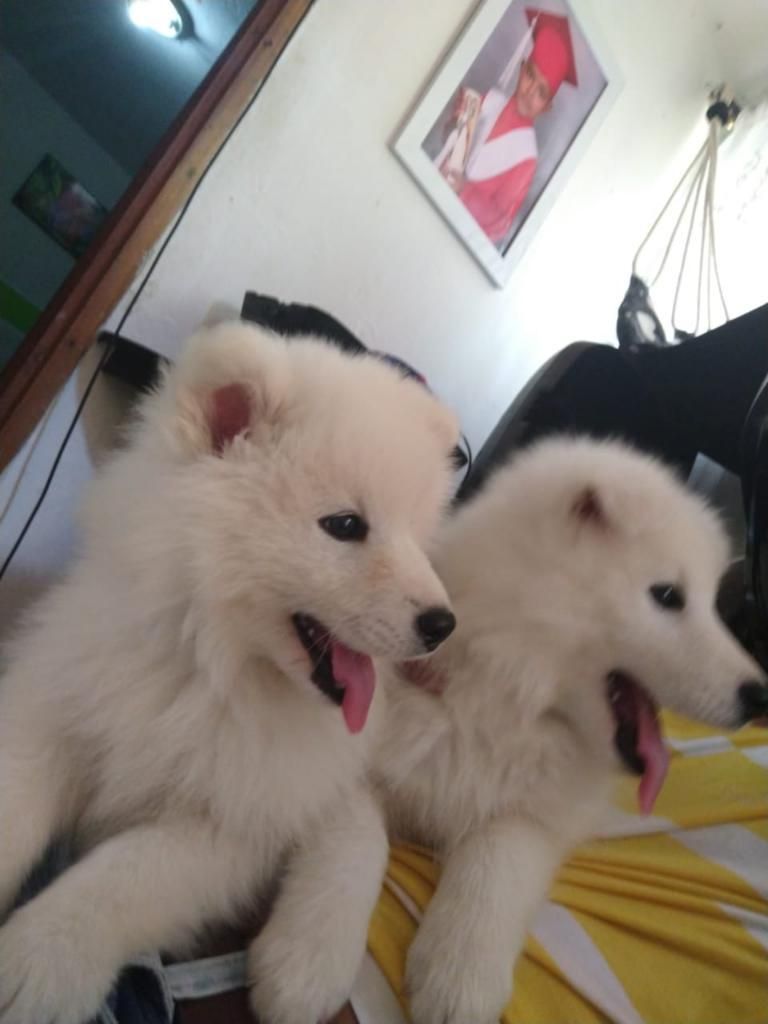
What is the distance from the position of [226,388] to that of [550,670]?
2.16 feet

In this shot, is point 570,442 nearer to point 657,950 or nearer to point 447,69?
point 657,950

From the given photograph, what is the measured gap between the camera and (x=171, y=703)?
902 mm

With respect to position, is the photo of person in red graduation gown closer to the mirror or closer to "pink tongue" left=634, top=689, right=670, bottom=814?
the mirror

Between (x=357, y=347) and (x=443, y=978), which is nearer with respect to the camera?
(x=443, y=978)

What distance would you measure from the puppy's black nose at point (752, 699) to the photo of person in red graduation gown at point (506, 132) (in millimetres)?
1964

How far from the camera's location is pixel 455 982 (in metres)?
0.78

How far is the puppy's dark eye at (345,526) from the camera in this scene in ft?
2.97

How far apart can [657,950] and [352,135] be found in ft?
7.17

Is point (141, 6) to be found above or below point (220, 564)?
above

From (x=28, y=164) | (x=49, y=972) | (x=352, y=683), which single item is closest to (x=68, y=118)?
(x=28, y=164)

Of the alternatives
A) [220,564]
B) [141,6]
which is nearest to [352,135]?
[141,6]

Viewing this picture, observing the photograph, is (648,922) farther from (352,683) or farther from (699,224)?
(699,224)

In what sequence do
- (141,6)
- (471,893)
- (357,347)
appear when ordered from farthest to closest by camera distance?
(141,6), (357,347), (471,893)

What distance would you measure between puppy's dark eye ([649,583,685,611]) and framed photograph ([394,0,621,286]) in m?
1.73
